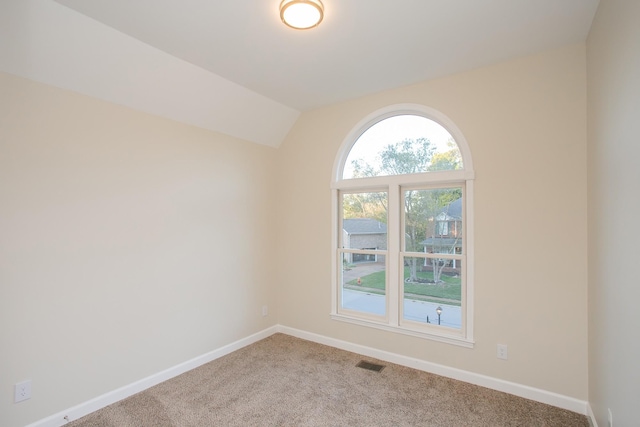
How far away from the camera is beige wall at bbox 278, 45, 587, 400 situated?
7.76 ft

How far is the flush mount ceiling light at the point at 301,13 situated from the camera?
1846 millimetres

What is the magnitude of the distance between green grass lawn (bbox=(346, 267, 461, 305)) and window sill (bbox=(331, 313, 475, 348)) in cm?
32

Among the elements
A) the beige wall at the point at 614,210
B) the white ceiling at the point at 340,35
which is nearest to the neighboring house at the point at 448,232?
the beige wall at the point at 614,210

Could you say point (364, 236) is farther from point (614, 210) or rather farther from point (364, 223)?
point (614, 210)

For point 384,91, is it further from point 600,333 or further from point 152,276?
point 152,276

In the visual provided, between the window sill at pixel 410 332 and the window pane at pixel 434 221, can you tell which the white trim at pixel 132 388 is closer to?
the window sill at pixel 410 332

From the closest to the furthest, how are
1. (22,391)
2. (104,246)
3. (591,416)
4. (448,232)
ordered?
(22,391) < (591,416) < (104,246) < (448,232)

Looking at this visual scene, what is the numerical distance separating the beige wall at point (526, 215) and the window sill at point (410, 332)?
0.19ft

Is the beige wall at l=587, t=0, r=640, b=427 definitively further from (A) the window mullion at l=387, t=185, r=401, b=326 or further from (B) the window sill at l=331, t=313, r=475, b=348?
(A) the window mullion at l=387, t=185, r=401, b=326

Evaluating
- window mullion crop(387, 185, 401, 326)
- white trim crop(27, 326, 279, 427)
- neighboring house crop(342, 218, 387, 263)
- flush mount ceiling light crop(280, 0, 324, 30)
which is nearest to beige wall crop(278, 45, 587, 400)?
window mullion crop(387, 185, 401, 326)

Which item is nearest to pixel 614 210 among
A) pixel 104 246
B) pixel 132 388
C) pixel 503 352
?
pixel 503 352

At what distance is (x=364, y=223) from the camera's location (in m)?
3.54

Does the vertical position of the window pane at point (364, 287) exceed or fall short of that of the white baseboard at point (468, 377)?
it exceeds it

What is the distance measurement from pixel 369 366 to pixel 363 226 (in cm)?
145
